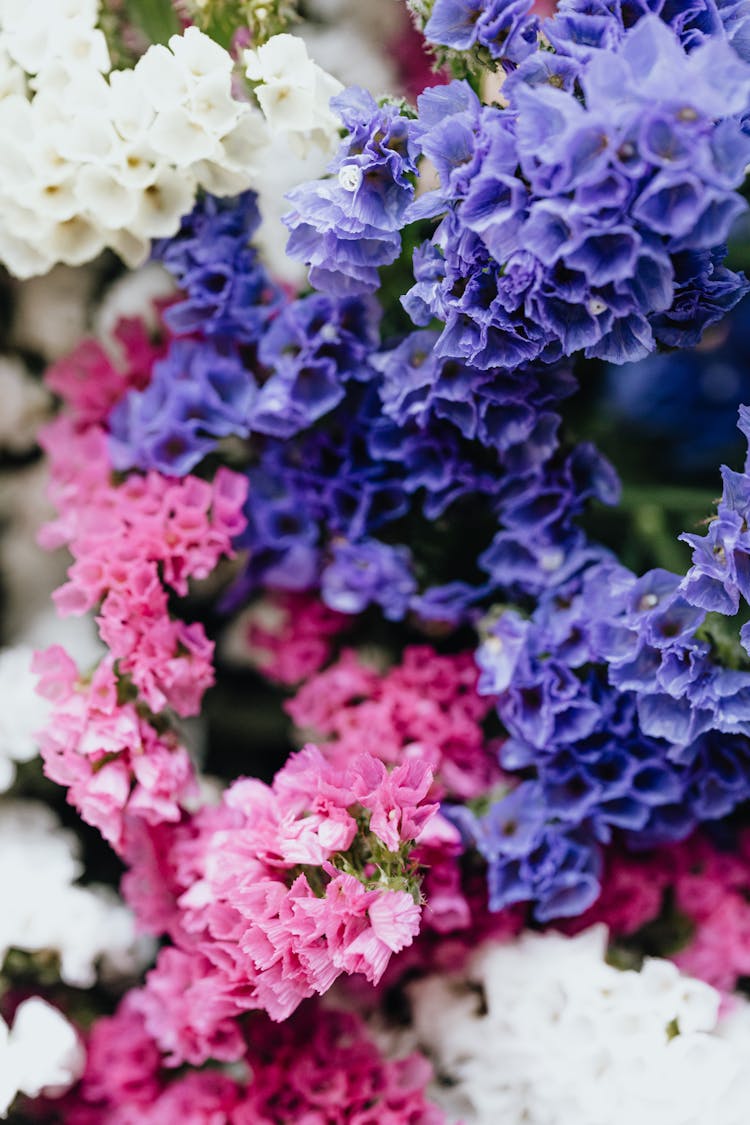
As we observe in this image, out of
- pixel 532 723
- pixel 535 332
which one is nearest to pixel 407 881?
pixel 532 723

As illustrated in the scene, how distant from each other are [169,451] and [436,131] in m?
0.28

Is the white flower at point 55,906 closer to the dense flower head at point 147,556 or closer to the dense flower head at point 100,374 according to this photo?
the dense flower head at point 147,556

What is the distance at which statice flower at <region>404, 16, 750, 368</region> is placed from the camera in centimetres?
46

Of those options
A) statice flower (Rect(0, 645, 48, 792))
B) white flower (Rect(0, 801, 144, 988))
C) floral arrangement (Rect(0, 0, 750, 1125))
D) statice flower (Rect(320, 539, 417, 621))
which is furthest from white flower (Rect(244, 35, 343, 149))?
white flower (Rect(0, 801, 144, 988))

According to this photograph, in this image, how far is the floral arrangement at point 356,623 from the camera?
564 mm

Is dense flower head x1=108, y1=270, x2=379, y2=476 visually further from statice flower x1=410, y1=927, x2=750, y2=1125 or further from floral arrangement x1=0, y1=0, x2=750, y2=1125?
statice flower x1=410, y1=927, x2=750, y2=1125

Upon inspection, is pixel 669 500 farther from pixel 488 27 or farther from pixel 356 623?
pixel 488 27

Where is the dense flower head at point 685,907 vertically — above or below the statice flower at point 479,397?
below

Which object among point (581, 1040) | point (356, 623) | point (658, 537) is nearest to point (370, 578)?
point (356, 623)

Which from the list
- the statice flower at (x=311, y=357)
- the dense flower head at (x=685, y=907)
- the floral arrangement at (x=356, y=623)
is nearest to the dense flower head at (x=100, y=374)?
the floral arrangement at (x=356, y=623)

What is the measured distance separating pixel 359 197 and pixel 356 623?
330mm

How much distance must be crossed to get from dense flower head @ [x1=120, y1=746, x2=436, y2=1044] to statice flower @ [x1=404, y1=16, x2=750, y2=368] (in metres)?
0.22

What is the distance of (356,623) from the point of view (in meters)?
0.81

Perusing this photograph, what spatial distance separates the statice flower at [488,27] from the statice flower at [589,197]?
2 centimetres
